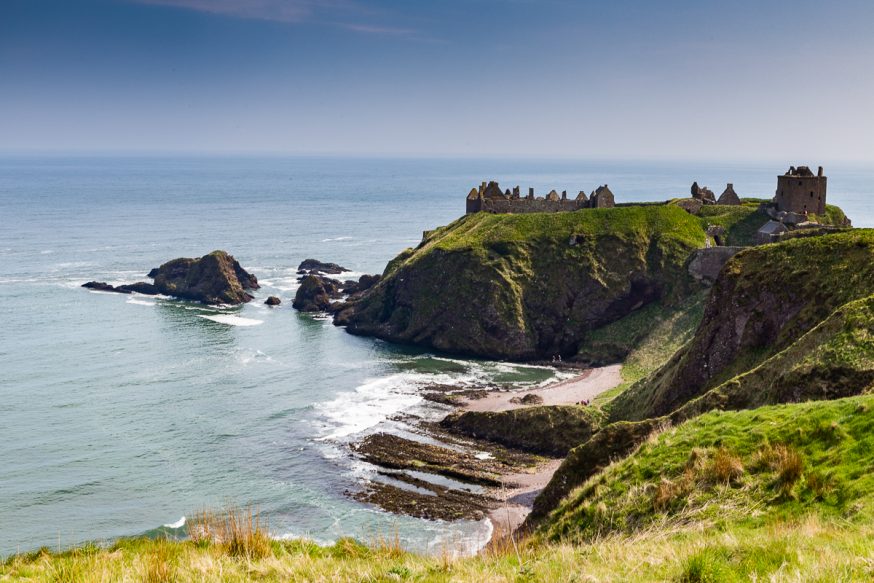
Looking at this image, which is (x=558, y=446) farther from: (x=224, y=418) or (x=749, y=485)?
(x=749, y=485)

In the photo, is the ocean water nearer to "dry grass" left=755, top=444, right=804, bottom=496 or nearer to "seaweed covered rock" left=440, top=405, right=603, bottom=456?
"seaweed covered rock" left=440, top=405, right=603, bottom=456

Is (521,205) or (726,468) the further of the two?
(521,205)

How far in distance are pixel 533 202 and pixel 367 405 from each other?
55.5 meters

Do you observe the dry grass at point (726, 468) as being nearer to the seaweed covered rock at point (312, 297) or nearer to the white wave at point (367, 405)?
the white wave at point (367, 405)

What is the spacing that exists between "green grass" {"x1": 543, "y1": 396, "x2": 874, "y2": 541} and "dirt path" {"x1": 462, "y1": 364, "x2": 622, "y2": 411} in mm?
37632

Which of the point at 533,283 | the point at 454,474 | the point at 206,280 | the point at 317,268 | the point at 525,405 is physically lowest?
the point at 454,474

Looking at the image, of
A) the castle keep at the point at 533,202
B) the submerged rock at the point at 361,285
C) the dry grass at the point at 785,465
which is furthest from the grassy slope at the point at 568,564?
the submerged rock at the point at 361,285

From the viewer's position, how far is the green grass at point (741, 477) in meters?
17.1

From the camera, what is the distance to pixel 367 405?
2591 inches

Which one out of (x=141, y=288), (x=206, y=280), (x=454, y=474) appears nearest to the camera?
(x=454, y=474)

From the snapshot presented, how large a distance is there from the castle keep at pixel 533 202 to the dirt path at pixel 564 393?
124 ft

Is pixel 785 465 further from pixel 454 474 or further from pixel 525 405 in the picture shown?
pixel 525 405

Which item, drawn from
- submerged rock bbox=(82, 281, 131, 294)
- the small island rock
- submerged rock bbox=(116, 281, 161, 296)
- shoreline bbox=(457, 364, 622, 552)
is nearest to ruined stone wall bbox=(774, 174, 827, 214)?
shoreline bbox=(457, 364, 622, 552)

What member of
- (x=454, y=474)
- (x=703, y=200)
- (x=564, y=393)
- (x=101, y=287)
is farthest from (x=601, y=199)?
(x=101, y=287)
